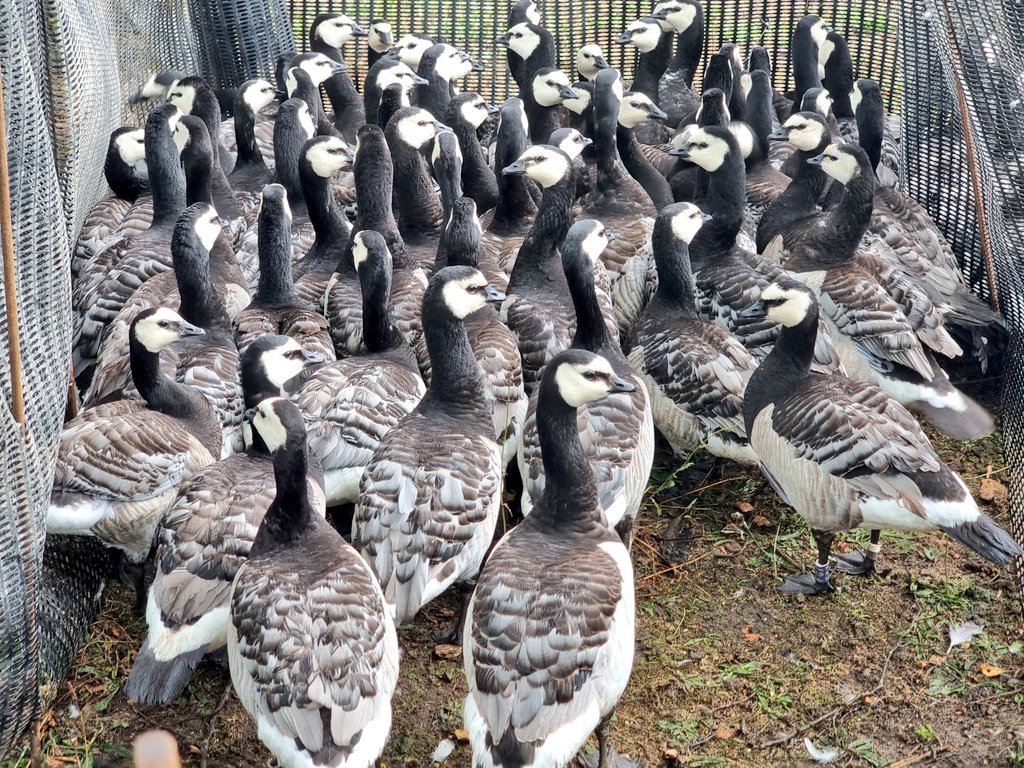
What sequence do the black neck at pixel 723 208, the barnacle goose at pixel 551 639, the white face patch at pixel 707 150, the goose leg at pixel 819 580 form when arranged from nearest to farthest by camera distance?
1. the barnacle goose at pixel 551 639
2. the goose leg at pixel 819 580
3. the black neck at pixel 723 208
4. the white face patch at pixel 707 150

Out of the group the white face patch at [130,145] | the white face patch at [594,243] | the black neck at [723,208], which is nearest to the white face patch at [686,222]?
the black neck at [723,208]

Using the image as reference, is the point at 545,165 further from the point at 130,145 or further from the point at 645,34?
the point at 645,34

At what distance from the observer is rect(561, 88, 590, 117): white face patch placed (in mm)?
10281

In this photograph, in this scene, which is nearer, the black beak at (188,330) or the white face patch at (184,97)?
the black beak at (188,330)

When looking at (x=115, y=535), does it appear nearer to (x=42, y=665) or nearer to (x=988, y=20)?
(x=42, y=665)

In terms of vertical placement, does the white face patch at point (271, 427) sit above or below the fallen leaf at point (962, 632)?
above

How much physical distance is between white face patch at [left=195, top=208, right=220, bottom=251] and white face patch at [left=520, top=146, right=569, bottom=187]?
2262mm

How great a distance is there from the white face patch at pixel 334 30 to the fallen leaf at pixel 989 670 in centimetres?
914

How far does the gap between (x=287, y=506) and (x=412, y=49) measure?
799 cm

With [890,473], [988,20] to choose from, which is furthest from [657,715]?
[988,20]

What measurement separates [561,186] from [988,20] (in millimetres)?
3064

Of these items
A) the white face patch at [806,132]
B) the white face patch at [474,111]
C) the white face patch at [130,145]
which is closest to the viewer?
the white face patch at [130,145]

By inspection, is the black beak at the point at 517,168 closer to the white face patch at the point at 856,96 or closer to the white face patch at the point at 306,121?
the white face patch at the point at 306,121

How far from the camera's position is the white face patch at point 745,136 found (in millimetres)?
9706
